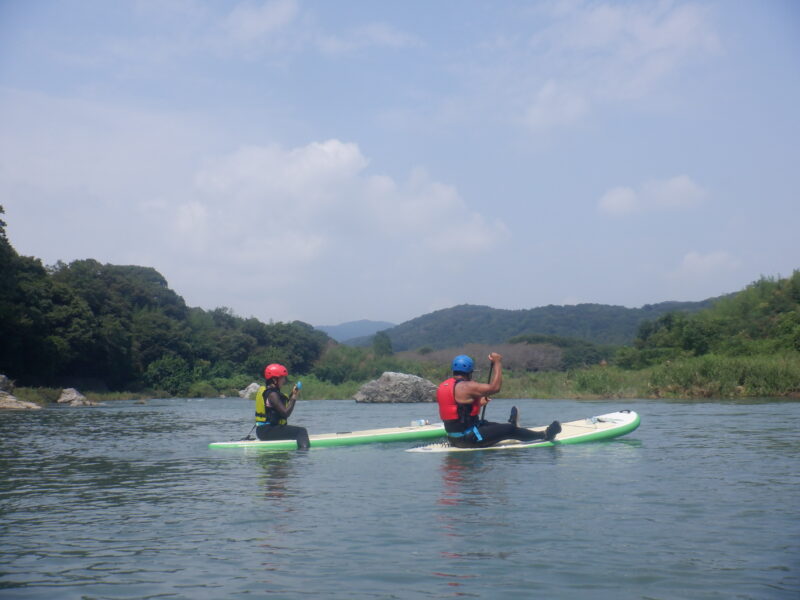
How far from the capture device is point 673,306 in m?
122

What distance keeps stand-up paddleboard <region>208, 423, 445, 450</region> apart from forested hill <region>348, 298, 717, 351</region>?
8801cm

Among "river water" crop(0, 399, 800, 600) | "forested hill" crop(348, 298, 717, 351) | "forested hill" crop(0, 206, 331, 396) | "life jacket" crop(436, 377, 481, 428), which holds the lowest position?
"river water" crop(0, 399, 800, 600)

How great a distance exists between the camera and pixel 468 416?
423 inches

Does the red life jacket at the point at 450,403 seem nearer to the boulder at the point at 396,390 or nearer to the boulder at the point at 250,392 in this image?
the boulder at the point at 396,390

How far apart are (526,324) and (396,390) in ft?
305

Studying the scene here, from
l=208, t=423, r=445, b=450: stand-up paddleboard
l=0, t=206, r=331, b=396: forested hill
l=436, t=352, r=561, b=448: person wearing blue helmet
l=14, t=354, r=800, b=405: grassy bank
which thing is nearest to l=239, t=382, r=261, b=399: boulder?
l=0, t=206, r=331, b=396: forested hill

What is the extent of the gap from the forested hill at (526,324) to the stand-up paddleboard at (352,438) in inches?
3465

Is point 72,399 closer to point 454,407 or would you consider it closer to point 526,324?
point 454,407

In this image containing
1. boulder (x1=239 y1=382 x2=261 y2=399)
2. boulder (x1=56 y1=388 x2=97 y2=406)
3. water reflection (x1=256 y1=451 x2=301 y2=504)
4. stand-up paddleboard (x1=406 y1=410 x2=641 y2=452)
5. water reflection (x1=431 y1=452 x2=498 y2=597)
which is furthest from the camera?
boulder (x1=239 y1=382 x2=261 y2=399)

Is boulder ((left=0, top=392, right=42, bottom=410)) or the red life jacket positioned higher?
the red life jacket

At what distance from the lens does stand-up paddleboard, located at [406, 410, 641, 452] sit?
10945 millimetres

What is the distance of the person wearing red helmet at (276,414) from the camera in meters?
11.8

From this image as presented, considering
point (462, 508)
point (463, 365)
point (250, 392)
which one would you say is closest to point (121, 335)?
point (250, 392)

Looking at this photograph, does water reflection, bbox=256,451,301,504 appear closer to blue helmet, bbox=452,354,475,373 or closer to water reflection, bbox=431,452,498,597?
water reflection, bbox=431,452,498,597
